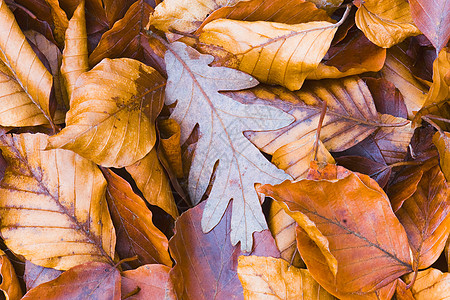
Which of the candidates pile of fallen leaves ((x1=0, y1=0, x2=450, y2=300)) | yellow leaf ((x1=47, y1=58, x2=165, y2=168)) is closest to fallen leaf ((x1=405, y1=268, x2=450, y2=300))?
pile of fallen leaves ((x1=0, y1=0, x2=450, y2=300))

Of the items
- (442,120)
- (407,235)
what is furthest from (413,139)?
(407,235)

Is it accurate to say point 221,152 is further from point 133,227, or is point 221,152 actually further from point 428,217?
point 428,217

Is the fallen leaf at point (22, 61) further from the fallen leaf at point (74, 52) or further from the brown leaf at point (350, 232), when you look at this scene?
the brown leaf at point (350, 232)

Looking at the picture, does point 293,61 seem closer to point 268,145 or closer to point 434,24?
point 268,145

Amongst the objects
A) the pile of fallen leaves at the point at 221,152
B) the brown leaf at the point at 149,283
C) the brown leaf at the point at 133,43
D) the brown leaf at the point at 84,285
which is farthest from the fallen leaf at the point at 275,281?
the brown leaf at the point at 133,43

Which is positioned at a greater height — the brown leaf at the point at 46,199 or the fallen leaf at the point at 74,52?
the fallen leaf at the point at 74,52

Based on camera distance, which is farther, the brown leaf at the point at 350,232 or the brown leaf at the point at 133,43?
the brown leaf at the point at 133,43

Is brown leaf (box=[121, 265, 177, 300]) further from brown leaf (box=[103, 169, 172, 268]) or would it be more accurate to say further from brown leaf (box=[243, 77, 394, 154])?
brown leaf (box=[243, 77, 394, 154])
